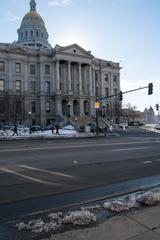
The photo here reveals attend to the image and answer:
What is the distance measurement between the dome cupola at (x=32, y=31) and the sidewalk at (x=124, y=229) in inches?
3967

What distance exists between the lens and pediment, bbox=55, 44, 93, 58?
222 feet

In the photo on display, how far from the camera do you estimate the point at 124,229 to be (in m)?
4.07

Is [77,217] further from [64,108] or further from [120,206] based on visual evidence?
[64,108]

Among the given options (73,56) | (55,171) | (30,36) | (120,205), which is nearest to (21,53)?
(73,56)

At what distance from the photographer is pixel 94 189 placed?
23.3ft

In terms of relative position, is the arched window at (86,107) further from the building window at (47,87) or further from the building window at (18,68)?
Result: the building window at (18,68)

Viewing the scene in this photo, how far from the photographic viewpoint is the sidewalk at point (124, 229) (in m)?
3.80

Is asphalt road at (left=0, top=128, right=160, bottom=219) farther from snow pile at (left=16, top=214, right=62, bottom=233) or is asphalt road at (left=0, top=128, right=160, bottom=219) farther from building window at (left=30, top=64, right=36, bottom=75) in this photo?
building window at (left=30, top=64, right=36, bottom=75)

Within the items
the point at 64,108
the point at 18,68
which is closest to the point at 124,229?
the point at 18,68

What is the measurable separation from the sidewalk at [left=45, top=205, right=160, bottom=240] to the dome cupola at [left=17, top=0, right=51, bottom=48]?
331 ft

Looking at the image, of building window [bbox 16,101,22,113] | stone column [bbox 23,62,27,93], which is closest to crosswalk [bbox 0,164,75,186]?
building window [bbox 16,101,22,113]

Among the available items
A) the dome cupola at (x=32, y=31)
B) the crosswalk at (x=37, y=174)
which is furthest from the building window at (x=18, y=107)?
the dome cupola at (x=32, y=31)

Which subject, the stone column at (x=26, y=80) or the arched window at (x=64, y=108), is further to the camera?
the arched window at (x=64, y=108)

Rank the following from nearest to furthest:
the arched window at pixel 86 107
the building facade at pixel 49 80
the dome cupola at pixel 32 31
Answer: the building facade at pixel 49 80, the arched window at pixel 86 107, the dome cupola at pixel 32 31
